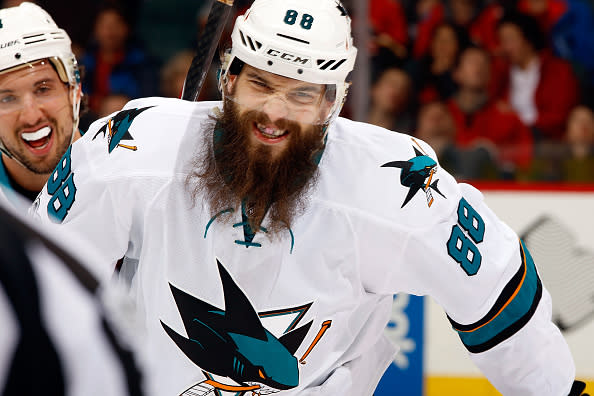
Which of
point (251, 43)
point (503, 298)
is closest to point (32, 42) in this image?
point (251, 43)

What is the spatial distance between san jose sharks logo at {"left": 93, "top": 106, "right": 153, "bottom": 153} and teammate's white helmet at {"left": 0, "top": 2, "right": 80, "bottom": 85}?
637mm

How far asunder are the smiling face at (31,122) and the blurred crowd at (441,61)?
1470 millimetres

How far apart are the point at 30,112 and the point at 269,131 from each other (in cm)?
90

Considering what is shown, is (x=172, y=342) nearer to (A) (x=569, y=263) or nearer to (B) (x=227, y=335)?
(B) (x=227, y=335)

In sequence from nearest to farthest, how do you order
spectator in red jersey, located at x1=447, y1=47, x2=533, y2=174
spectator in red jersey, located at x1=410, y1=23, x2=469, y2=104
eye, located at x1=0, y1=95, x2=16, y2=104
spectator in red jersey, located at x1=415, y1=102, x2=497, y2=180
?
1. eye, located at x1=0, y1=95, x2=16, y2=104
2. spectator in red jersey, located at x1=415, y1=102, x2=497, y2=180
3. spectator in red jersey, located at x1=447, y1=47, x2=533, y2=174
4. spectator in red jersey, located at x1=410, y1=23, x2=469, y2=104

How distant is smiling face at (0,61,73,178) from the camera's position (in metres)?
2.73

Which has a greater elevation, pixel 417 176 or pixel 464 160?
pixel 417 176

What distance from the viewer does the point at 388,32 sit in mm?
4613

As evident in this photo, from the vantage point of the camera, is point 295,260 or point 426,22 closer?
point 295,260

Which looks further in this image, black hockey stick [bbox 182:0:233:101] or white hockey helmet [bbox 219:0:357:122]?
black hockey stick [bbox 182:0:233:101]

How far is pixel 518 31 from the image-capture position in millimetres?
4680

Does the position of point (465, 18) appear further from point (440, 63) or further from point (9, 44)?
point (9, 44)

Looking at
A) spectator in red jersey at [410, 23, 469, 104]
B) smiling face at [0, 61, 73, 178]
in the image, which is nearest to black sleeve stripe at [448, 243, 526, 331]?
smiling face at [0, 61, 73, 178]

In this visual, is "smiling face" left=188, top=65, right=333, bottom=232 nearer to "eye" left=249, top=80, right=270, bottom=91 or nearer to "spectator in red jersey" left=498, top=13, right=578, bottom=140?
"eye" left=249, top=80, right=270, bottom=91
